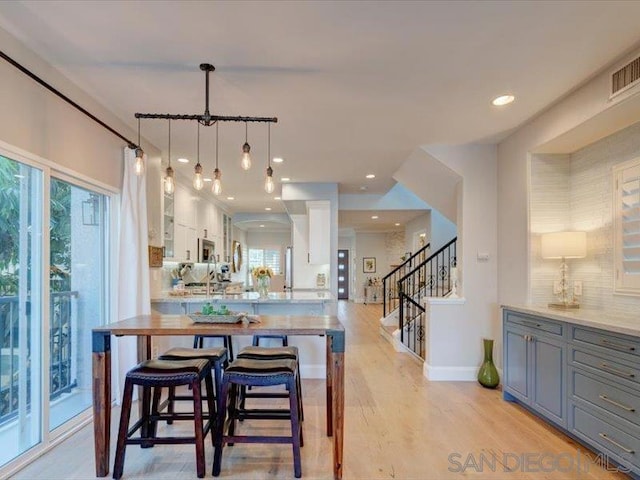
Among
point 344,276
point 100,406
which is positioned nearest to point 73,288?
point 100,406

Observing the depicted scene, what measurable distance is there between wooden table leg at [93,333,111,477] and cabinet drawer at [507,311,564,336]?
10.4 ft

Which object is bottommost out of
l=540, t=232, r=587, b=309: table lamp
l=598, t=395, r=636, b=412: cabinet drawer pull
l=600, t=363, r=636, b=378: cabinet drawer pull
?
l=598, t=395, r=636, b=412: cabinet drawer pull

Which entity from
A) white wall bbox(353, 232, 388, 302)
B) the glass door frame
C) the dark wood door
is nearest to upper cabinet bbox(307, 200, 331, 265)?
the glass door frame

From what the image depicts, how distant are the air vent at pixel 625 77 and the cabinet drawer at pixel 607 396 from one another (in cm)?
187

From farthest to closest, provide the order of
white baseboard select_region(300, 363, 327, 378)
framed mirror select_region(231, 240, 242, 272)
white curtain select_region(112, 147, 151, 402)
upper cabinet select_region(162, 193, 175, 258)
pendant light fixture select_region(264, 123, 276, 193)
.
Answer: framed mirror select_region(231, 240, 242, 272) < upper cabinet select_region(162, 193, 175, 258) < white baseboard select_region(300, 363, 327, 378) < white curtain select_region(112, 147, 151, 402) < pendant light fixture select_region(264, 123, 276, 193)

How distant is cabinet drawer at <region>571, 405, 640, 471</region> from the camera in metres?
2.18

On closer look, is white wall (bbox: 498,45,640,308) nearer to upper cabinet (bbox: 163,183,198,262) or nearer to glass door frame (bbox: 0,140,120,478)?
glass door frame (bbox: 0,140,120,478)

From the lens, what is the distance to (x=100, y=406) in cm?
231

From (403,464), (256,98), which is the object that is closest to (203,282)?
(256,98)

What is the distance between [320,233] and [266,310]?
2.20 m

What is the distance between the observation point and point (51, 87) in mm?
2482

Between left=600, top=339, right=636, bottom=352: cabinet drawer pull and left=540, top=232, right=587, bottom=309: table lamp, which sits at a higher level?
left=540, top=232, right=587, bottom=309: table lamp

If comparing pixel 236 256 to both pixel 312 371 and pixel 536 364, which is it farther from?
pixel 536 364

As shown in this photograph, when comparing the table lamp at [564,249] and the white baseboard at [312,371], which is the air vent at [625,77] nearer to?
the table lamp at [564,249]
